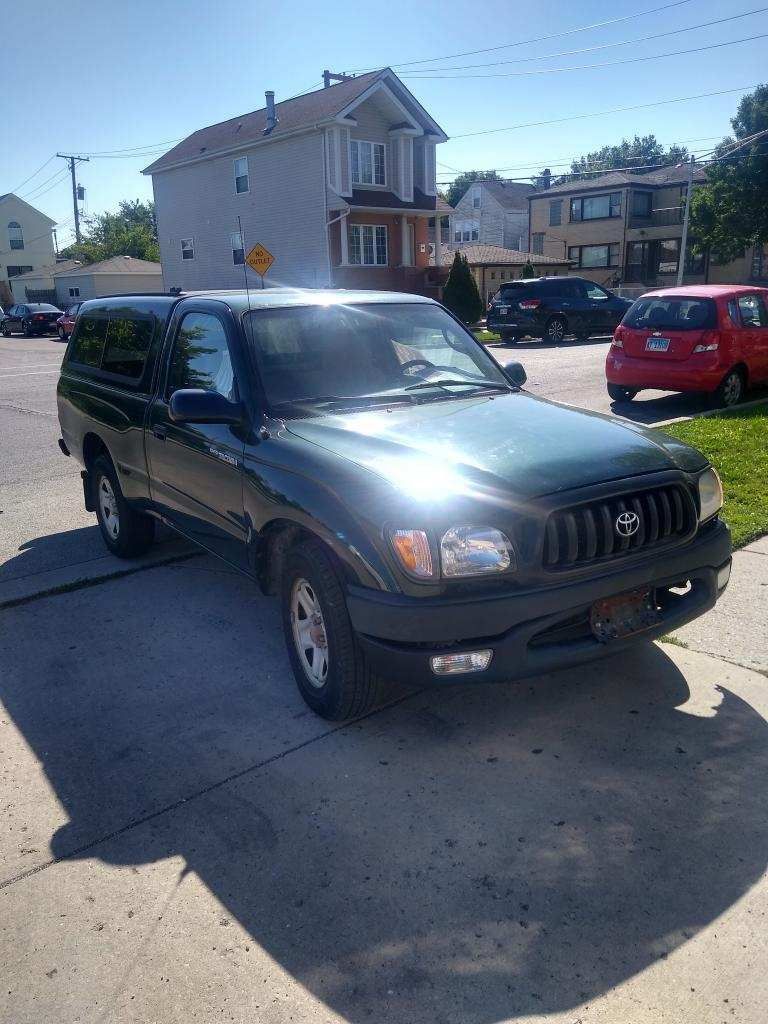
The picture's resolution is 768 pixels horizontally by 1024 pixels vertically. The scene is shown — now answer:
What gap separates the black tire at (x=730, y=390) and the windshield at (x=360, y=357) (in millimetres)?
6777

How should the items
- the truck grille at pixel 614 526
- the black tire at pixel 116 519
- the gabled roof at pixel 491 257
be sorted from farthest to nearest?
the gabled roof at pixel 491 257, the black tire at pixel 116 519, the truck grille at pixel 614 526

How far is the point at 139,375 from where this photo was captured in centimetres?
547

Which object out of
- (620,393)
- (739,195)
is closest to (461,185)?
(739,195)

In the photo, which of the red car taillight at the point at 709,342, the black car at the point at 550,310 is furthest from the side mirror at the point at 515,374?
the black car at the point at 550,310

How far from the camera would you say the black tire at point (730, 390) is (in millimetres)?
10820

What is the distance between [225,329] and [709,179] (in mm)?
49195

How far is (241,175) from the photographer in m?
36.2

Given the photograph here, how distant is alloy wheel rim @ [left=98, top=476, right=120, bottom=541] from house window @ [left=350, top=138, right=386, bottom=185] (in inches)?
1210

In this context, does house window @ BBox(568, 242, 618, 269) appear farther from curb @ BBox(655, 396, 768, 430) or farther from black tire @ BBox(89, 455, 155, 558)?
black tire @ BBox(89, 455, 155, 558)

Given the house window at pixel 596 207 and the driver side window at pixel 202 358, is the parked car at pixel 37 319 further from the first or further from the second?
the driver side window at pixel 202 358

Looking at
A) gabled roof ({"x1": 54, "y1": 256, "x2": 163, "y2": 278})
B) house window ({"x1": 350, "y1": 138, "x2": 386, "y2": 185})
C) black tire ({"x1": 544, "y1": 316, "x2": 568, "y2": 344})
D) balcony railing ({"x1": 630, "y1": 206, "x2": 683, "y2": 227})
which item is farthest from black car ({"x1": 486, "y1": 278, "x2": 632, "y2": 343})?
gabled roof ({"x1": 54, "y1": 256, "x2": 163, "y2": 278})

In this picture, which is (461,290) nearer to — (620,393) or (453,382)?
(620,393)

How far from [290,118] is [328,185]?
12.5 ft

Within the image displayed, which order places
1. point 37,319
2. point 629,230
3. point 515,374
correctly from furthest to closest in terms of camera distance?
→ 1. point 629,230
2. point 37,319
3. point 515,374
